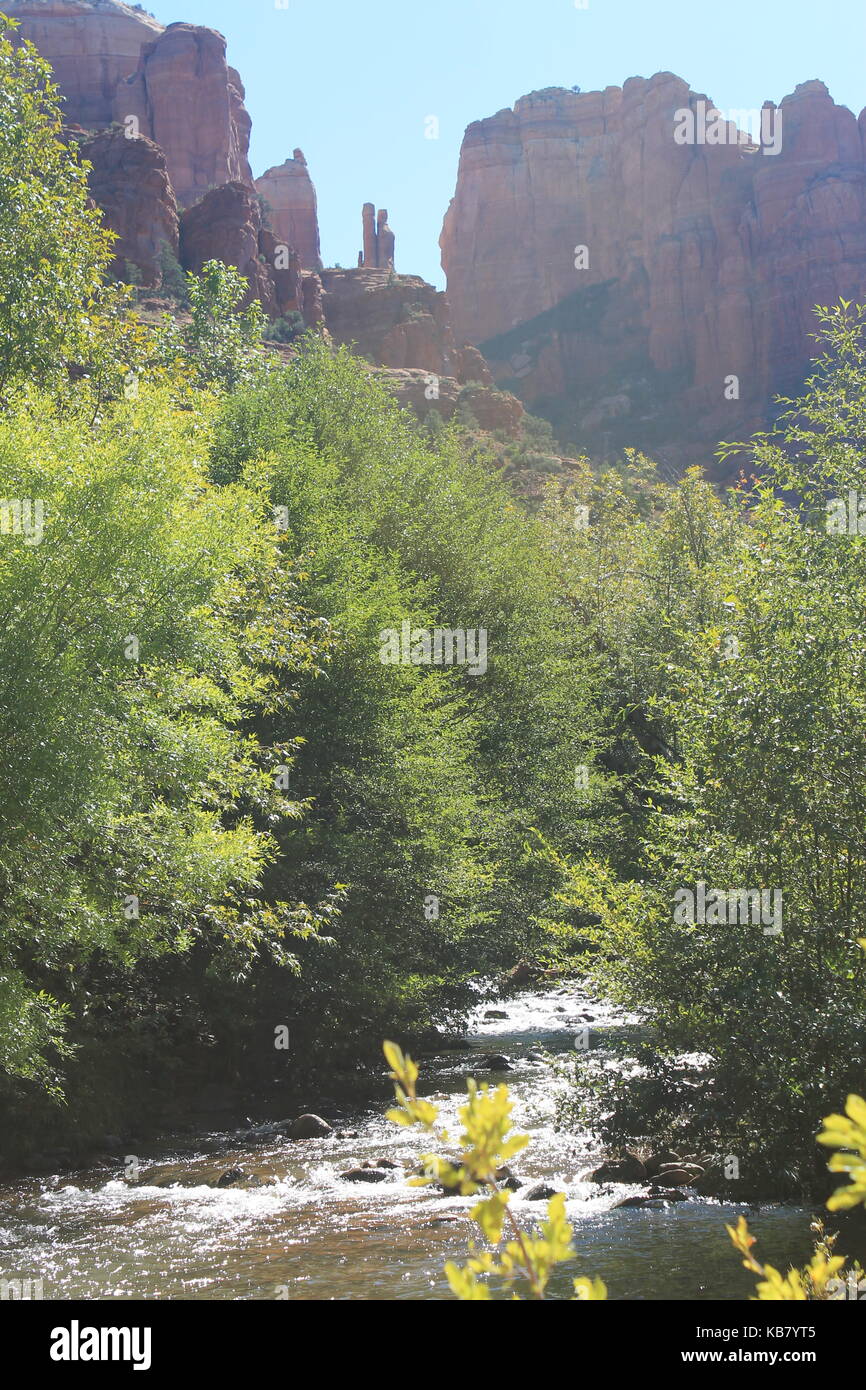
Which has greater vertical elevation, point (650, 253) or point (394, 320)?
point (650, 253)

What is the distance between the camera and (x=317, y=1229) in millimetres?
10469

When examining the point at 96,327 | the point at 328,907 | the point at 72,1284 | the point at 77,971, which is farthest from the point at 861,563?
the point at 96,327

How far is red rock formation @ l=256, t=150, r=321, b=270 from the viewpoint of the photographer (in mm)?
119500

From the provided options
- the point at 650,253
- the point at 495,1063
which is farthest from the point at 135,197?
the point at 650,253

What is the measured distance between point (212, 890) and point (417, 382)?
224ft

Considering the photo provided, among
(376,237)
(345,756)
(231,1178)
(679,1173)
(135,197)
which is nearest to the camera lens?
(679,1173)

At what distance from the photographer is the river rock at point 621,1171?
467 inches

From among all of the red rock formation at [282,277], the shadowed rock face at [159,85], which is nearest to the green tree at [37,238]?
the red rock formation at [282,277]

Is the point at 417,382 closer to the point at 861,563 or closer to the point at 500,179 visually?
the point at 861,563

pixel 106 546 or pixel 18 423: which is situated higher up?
pixel 18 423

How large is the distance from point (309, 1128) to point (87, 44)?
125m

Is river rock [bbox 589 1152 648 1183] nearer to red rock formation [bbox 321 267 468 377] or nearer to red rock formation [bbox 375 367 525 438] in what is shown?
red rock formation [bbox 375 367 525 438]

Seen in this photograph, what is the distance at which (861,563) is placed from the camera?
1065 cm

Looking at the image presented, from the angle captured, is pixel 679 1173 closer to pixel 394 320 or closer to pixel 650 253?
pixel 394 320
